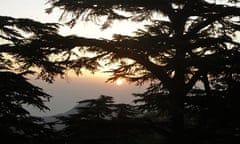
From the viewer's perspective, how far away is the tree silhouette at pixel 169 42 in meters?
10.0

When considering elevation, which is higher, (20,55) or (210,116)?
(20,55)

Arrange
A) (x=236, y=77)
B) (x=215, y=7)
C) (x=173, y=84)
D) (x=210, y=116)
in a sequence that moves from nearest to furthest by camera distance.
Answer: (x=210, y=116) < (x=236, y=77) < (x=215, y=7) < (x=173, y=84)

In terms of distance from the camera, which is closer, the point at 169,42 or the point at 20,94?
the point at 169,42

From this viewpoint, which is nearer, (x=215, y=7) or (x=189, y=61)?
(x=189, y=61)

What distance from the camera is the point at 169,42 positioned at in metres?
10.0

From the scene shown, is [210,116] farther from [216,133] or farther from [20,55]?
[20,55]

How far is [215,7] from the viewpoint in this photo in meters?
11.0

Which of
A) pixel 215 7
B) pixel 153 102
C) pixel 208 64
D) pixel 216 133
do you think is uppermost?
pixel 215 7

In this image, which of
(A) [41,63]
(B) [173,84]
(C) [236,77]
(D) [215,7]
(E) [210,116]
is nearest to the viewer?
(E) [210,116]

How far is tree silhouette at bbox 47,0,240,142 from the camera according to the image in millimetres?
10016

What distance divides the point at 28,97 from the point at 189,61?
8415 millimetres

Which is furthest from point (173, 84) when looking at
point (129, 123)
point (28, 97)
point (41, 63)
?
point (28, 97)

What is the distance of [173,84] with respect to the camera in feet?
39.8

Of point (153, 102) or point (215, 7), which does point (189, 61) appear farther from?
point (215, 7)
